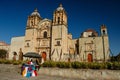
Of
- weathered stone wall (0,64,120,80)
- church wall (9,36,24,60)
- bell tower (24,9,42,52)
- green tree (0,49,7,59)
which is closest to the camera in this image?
weathered stone wall (0,64,120,80)

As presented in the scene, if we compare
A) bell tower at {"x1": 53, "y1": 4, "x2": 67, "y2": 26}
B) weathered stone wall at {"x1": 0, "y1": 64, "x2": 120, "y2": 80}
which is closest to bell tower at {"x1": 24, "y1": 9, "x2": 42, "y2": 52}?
bell tower at {"x1": 53, "y1": 4, "x2": 67, "y2": 26}

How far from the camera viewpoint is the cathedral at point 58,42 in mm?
28422

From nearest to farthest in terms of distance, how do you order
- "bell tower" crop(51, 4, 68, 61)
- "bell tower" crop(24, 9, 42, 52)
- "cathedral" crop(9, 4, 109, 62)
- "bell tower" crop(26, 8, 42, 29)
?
"bell tower" crop(51, 4, 68, 61) < "cathedral" crop(9, 4, 109, 62) < "bell tower" crop(24, 9, 42, 52) < "bell tower" crop(26, 8, 42, 29)

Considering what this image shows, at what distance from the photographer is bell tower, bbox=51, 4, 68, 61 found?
28.0 meters

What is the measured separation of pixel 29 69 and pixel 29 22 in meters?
22.2

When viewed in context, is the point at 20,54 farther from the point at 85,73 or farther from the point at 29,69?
the point at 85,73

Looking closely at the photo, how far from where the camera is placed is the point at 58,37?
28.8 metres

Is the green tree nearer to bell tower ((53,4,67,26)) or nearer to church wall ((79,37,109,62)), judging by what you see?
bell tower ((53,4,67,26))

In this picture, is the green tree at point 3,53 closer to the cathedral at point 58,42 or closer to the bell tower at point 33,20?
the cathedral at point 58,42

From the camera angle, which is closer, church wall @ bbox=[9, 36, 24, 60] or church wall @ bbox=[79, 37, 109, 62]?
church wall @ bbox=[79, 37, 109, 62]

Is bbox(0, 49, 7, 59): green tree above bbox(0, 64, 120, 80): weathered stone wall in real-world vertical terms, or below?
above

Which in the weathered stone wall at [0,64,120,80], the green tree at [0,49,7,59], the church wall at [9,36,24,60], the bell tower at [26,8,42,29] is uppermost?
the bell tower at [26,8,42,29]

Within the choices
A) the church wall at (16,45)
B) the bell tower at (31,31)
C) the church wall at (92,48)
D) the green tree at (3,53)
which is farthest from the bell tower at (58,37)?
the green tree at (3,53)

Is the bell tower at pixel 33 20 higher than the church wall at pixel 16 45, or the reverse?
the bell tower at pixel 33 20
